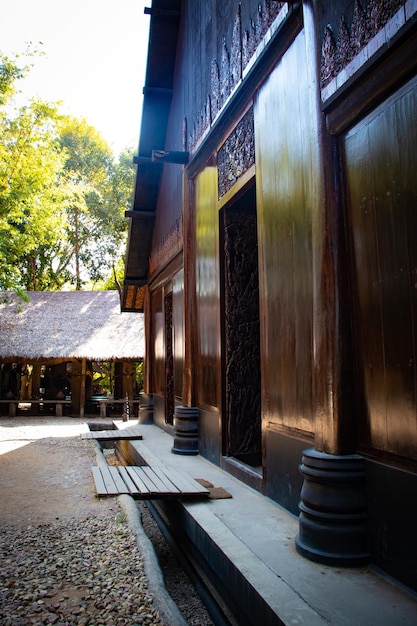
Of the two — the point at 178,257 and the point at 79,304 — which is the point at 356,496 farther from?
the point at 79,304

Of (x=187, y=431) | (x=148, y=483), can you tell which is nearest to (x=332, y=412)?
(x=148, y=483)

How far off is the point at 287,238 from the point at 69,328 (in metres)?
16.0

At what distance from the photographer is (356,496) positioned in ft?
8.74

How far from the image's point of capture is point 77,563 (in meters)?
3.32

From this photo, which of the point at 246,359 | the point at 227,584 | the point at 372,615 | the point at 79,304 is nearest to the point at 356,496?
the point at 372,615

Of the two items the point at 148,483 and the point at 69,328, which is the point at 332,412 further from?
the point at 69,328

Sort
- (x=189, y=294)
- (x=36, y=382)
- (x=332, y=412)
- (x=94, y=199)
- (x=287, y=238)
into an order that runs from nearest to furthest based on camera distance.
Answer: (x=332, y=412) < (x=287, y=238) < (x=189, y=294) < (x=36, y=382) < (x=94, y=199)

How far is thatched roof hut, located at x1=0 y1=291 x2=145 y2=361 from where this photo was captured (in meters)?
17.6

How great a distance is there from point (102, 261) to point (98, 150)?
5.21 meters

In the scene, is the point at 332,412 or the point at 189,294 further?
the point at 189,294

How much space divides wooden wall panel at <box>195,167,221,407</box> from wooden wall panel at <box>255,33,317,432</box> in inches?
57.1

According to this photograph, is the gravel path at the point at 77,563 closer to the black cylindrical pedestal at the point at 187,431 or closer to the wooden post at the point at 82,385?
the black cylindrical pedestal at the point at 187,431

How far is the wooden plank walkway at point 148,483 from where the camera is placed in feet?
13.4

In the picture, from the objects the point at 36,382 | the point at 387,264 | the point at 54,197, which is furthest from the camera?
the point at 36,382
